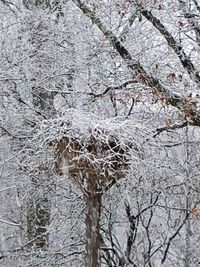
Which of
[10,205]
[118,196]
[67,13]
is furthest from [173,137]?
[10,205]

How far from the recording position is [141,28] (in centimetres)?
584

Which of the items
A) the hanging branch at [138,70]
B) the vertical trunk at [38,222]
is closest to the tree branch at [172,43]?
the hanging branch at [138,70]

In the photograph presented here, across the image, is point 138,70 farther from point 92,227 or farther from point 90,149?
point 92,227

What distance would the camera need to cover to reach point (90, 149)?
400cm

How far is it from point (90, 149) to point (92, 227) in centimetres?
63

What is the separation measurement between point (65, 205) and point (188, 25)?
269cm

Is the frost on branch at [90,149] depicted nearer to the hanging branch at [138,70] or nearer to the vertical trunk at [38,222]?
the hanging branch at [138,70]

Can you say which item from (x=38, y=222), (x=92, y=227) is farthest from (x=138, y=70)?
(x=38, y=222)

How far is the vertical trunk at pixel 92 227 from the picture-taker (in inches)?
160

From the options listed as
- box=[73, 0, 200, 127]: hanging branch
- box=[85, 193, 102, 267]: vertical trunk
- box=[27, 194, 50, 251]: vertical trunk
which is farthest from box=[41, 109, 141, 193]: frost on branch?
box=[27, 194, 50, 251]: vertical trunk

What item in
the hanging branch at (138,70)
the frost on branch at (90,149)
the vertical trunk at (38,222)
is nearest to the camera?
the frost on branch at (90,149)

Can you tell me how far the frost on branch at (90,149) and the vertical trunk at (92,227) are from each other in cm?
10

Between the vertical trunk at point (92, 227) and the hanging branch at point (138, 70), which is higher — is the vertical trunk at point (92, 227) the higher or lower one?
the lower one

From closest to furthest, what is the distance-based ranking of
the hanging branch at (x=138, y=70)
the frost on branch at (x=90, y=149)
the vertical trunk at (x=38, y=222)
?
the frost on branch at (x=90, y=149) → the hanging branch at (x=138, y=70) → the vertical trunk at (x=38, y=222)
